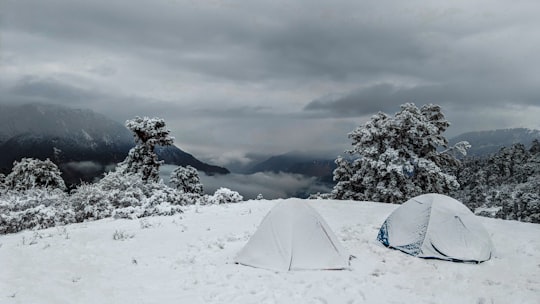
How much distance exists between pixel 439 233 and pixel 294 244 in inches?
210

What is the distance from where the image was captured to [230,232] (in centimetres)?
1531

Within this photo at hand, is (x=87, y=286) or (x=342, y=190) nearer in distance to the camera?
(x=87, y=286)

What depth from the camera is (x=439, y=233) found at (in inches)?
503

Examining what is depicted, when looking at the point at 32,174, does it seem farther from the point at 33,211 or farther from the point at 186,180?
the point at 33,211

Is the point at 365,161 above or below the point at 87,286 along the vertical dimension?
above

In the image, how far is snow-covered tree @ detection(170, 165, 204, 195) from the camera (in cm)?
4466

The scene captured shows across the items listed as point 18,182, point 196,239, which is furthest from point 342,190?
point 18,182

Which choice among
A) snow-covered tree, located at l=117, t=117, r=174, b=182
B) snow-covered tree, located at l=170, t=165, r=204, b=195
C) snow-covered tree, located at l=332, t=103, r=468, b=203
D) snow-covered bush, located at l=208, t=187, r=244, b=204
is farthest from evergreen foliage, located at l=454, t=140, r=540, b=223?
snow-covered tree, located at l=117, t=117, r=174, b=182

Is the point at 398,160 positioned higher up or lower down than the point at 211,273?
higher up

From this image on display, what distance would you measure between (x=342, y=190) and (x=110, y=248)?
21.6 metres

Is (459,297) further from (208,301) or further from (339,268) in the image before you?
(208,301)

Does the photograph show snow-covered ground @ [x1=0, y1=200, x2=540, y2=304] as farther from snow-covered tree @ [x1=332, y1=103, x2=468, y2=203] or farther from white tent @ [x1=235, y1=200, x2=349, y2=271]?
snow-covered tree @ [x1=332, y1=103, x2=468, y2=203]

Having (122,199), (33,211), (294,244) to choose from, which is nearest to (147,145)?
(122,199)

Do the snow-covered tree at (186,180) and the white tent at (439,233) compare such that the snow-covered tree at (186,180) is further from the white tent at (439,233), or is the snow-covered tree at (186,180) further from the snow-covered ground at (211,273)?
the white tent at (439,233)
